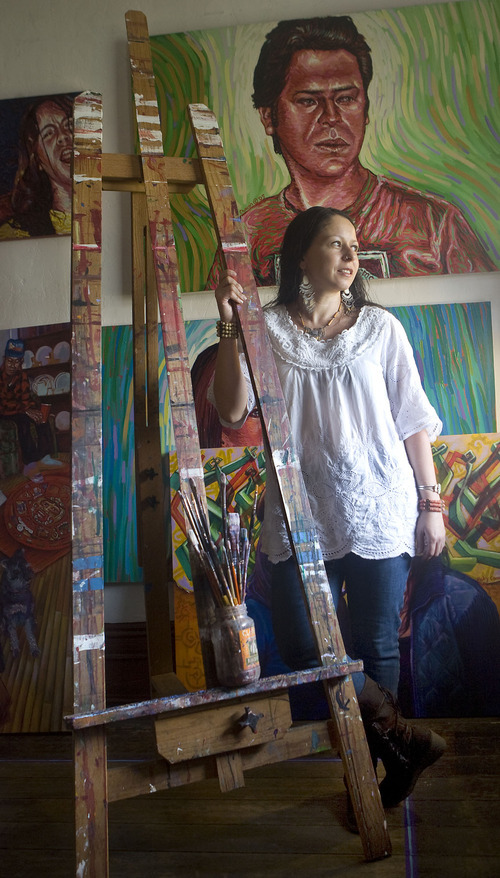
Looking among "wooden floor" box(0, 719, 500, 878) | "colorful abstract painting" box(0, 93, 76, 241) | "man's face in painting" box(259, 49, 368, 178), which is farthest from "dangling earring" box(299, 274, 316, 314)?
"wooden floor" box(0, 719, 500, 878)

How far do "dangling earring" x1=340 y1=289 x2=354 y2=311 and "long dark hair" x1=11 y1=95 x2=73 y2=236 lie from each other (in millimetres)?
1111

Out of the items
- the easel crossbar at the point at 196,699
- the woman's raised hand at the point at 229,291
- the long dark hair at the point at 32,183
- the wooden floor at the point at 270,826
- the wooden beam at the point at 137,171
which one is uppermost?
the long dark hair at the point at 32,183

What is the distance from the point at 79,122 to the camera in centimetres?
149

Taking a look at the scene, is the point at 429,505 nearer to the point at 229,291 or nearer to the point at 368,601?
the point at 368,601

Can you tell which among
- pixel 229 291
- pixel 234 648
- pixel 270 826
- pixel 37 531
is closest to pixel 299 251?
pixel 229 291

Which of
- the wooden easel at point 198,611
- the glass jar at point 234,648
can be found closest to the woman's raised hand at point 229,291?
the wooden easel at point 198,611

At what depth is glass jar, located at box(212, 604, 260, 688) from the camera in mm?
1189

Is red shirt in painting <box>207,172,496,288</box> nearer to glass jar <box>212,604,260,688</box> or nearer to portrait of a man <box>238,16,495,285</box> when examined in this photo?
portrait of a man <box>238,16,495,285</box>

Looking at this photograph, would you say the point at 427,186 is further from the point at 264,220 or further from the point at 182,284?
the point at 182,284

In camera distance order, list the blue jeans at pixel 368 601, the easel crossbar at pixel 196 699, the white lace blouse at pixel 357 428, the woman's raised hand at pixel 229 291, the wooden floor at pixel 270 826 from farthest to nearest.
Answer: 1. the white lace blouse at pixel 357 428
2. the blue jeans at pixel 368 601
3. the woman's raised hand at pixel 229 291
4. the wooden floor at pixel 270 826
5. the easel crossbar at pixel 196 699

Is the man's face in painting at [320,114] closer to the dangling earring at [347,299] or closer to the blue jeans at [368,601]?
the dangling earring at [347,299]

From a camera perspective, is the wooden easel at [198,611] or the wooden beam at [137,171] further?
the wooden beam at [137,171]

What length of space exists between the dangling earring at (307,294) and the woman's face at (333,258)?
0.01 m

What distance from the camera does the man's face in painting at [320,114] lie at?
2.33 meters
